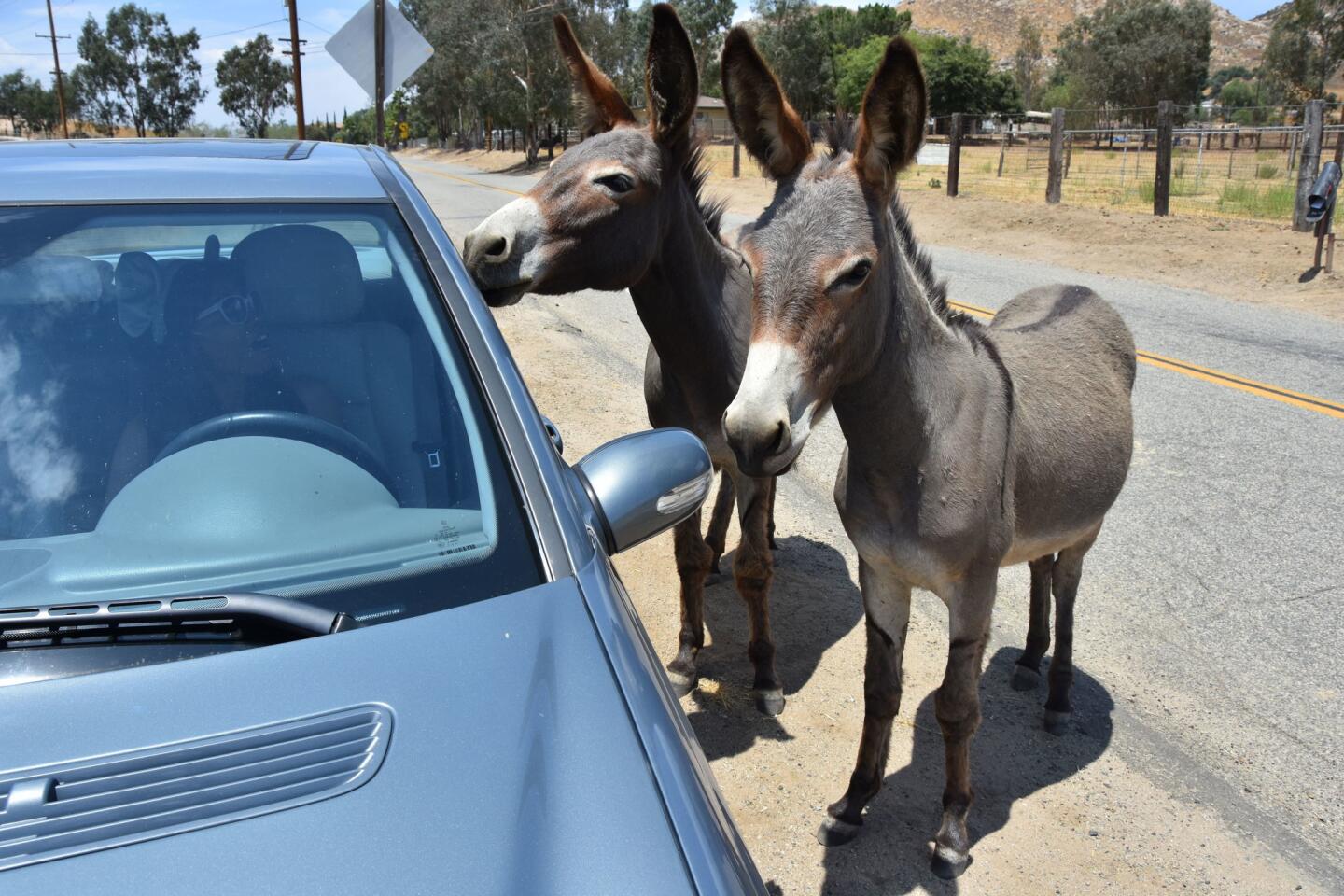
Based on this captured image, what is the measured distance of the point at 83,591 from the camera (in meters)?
1.67

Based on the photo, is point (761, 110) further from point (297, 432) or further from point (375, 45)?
point (375, 45)

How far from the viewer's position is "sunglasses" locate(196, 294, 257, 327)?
6.91 ft

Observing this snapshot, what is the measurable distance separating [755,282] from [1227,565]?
3.55 metres

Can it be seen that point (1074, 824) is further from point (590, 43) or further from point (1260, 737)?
point (590, 43)

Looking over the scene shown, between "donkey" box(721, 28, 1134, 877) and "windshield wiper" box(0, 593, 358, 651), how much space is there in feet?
3.74

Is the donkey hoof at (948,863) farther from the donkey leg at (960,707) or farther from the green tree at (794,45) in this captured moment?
the green tree at (794,45)

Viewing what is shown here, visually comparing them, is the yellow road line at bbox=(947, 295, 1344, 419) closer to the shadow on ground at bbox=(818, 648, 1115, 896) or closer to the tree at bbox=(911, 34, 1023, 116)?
the shadow on ground at bbox=(818, 648, 1115, 896)

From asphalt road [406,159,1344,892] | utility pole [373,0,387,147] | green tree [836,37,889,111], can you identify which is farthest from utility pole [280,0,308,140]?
green tree [836,37,889,111]

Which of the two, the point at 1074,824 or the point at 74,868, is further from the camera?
the point at 1074,824

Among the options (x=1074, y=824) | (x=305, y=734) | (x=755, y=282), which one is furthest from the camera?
(x=1074, y=824)

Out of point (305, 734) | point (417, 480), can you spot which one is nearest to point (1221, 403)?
point (417, 480)

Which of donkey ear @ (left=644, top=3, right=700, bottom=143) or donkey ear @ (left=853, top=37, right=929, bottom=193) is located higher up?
donkey ear @ (left=644, top=3, right=700, bottom=143)

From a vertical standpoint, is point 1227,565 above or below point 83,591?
below

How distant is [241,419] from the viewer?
2.03 meters
